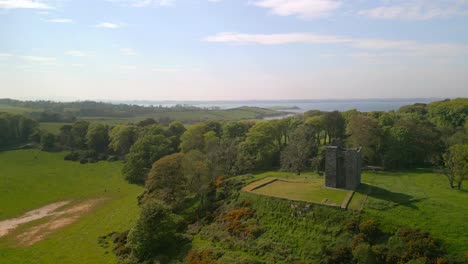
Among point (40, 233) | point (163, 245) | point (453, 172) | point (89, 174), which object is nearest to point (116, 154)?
point (89, 174)

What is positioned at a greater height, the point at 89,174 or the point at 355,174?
the point at 355,174

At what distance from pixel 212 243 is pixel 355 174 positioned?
1807 centimetres

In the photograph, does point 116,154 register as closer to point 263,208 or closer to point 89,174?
point 89,174

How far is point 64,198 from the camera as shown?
55469 mm

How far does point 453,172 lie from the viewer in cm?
3859

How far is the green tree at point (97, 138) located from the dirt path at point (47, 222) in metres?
41.4

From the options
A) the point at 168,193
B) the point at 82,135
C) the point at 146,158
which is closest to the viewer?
the point at 168,193

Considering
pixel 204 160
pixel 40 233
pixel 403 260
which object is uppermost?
pixel 204 160

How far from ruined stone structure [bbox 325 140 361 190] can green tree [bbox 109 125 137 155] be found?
63.2 meters

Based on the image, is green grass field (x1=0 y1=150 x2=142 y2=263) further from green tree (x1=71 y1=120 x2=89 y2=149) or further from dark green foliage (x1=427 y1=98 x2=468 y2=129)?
dark green foliage (x1=427 y1=98 x2=468 y2=129)

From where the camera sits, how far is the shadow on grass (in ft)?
106

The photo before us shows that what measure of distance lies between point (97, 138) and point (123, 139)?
11.4 metres

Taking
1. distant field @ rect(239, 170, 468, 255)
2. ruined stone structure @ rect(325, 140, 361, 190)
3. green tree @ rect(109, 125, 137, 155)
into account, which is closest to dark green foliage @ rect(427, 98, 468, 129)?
distant field @ rect(239, 170, 468, 255)

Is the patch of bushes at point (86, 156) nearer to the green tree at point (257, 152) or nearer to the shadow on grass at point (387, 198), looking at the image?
the green tree at point (257, 152)
